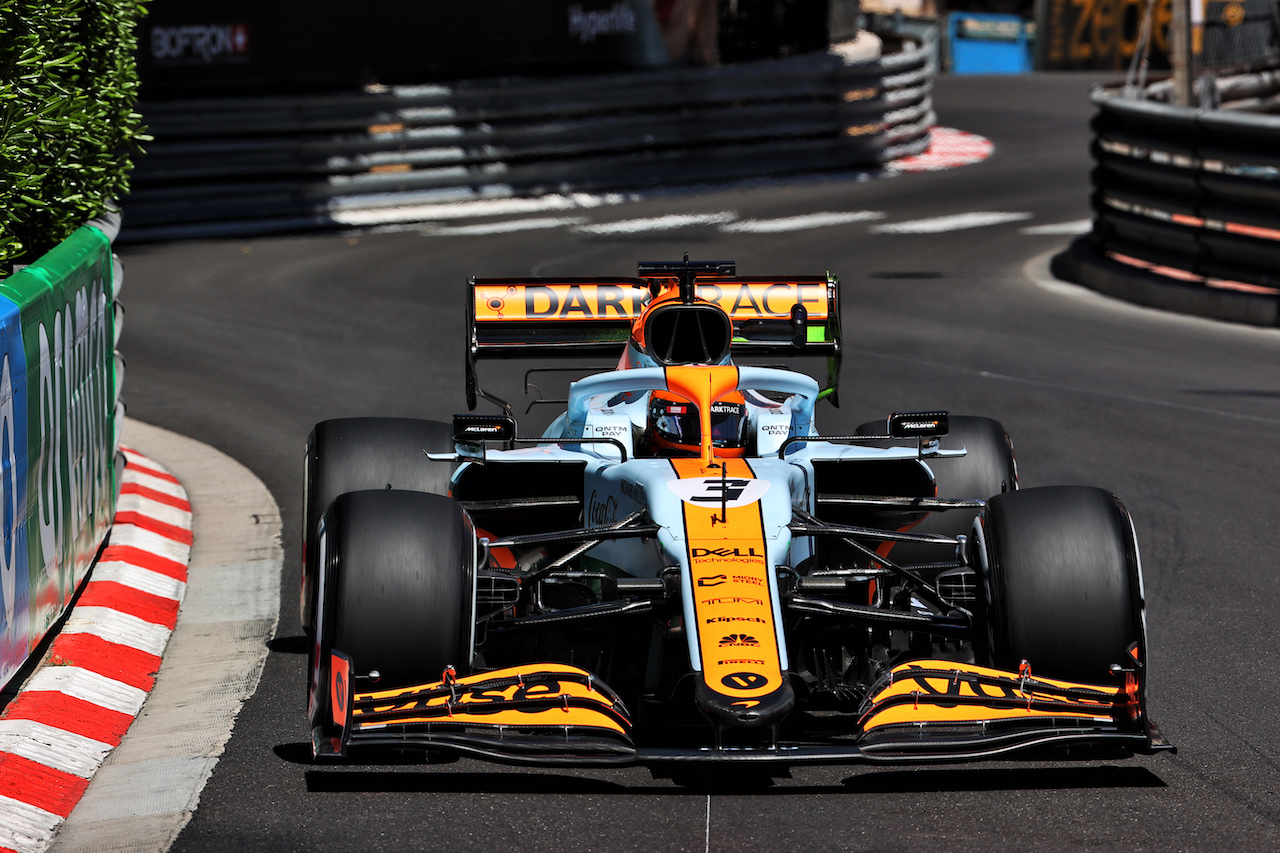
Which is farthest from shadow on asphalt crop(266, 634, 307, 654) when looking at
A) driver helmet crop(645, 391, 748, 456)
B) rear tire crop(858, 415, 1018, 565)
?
rear tire crop(858, 415, 1018, 565)

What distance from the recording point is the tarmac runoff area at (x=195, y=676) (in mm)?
5172

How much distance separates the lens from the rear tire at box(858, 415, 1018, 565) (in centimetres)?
696

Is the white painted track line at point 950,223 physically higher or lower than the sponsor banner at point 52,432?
lower

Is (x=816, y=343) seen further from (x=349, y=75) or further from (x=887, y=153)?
(x=887, y=153)

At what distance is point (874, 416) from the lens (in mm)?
11031

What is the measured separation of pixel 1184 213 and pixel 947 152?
12.7 meters

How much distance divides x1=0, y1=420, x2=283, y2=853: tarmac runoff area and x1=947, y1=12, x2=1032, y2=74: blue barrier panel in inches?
1540

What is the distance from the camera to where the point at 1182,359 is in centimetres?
1318

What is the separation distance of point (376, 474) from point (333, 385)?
5.40m

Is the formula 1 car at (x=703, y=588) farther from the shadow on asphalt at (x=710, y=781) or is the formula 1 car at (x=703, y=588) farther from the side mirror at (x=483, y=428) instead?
the shadow on asphalt at (x=710, y=781)

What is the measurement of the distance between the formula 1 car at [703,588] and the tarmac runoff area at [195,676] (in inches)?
18.7

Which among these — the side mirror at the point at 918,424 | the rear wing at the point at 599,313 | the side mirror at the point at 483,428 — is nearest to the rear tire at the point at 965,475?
the side mirror at the point at 918,424

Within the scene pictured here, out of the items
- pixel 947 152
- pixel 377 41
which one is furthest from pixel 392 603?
pixel 947 152

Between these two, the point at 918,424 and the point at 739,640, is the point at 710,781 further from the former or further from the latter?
the point at 918,424
